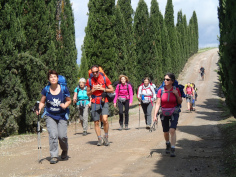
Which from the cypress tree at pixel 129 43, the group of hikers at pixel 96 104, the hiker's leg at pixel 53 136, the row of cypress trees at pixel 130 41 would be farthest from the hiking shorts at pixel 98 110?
the cypress tree at pixel 129 43

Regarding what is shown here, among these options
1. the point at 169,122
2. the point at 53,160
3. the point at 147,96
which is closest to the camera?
the point at 53,160

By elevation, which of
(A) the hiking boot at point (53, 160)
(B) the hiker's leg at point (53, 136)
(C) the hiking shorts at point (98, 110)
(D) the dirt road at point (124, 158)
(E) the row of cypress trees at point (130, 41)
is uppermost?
(E) the row of cypress trees at point (130, 41)

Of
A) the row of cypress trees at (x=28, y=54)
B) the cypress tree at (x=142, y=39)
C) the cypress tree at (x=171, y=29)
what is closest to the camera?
the row of cypress trees at (x=28, y=54)

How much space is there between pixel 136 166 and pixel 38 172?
186cm

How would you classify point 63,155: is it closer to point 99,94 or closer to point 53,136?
point 53,136

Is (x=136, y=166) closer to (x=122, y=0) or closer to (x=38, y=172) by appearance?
(x=38, y=172)

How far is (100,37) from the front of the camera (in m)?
20.7

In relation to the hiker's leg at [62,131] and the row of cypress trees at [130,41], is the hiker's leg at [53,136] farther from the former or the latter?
the row of cypress trees at [130,41]

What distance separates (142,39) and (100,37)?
15.5 m

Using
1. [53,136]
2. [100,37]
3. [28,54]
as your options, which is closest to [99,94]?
[53,136]

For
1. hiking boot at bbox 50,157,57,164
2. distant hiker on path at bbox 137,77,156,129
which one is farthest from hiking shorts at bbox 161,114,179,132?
distant hiker on path at bbox 137,77,156,129

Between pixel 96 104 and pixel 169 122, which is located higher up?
pixel 96 104

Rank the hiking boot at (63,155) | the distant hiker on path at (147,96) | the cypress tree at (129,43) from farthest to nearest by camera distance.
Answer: the cypress tree at (129,43)
the distant hiker on path at (147,96)
the hiking boot at (63,155)

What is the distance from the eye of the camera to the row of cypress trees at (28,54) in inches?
432
